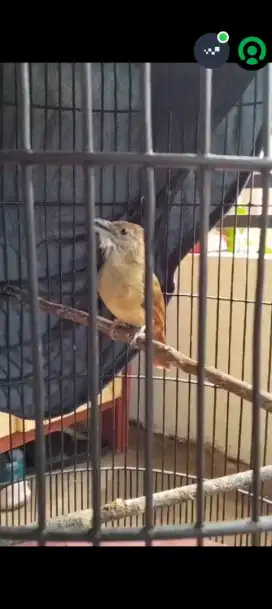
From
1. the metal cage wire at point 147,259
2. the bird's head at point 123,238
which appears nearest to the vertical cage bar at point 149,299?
the metal cage wire at point 147,259

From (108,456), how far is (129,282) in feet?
3.53

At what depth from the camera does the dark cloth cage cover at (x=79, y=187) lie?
1281mm

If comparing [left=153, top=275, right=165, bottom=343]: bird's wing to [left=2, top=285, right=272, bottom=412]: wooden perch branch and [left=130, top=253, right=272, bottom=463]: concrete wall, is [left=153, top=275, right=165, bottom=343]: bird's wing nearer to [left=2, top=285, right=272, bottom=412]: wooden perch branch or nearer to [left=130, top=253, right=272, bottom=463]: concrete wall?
[left=2, top=285, right=272, bottom=412]: wooden perch branch

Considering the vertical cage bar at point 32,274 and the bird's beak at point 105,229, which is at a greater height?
the bird's beak at point 105,229

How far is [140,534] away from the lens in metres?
0.51

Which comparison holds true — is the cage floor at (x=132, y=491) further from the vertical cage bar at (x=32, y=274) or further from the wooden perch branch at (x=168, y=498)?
the vertical cage bar at (x=32, y=274)

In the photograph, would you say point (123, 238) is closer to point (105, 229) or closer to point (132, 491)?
point (105, 229)

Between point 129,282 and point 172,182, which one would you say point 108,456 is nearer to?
point 129,282

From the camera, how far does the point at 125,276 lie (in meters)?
1.38

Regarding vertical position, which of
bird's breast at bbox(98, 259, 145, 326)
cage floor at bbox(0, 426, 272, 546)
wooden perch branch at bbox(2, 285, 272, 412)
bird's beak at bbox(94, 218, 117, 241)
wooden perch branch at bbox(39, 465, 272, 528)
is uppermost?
bird's beak at bbox(94, 218, 117, 241)

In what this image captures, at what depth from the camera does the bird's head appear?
4.55ft
